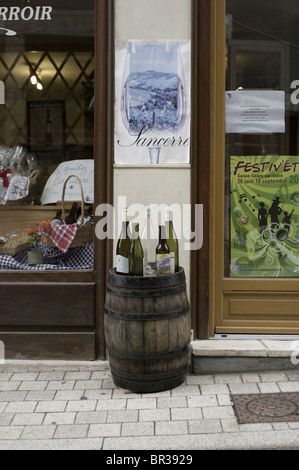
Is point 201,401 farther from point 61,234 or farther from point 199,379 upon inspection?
point 61,234

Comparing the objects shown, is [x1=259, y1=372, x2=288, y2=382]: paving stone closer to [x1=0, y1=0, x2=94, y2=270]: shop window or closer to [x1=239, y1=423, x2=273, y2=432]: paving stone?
[x1=239, y1=423, x2=273, y2=432]: paving stone

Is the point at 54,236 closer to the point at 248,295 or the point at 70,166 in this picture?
the point at 70,166

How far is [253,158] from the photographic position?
14.9 feet

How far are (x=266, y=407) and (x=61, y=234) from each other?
212 cm

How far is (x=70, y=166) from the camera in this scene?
4641 mm

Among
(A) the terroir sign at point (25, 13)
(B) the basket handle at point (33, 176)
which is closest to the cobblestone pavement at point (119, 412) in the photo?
(B) the basket handle at point (33, 176)

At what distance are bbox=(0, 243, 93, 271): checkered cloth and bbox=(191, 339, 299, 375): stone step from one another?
1.11m

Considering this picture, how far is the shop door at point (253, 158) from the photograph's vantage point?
4465mm

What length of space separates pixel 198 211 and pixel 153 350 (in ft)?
3.94

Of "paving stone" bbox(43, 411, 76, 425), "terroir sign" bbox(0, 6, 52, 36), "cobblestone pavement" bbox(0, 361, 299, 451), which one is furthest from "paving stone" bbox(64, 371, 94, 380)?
"terroir sign" bbox(0, 6, 52, 36)

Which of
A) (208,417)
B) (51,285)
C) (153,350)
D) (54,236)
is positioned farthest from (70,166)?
(208,417)

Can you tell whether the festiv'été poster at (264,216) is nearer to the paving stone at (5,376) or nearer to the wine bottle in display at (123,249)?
the wine bottle in display at (123,249)

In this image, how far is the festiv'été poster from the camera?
14.9ft

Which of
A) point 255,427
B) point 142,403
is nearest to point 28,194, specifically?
point 142,403
